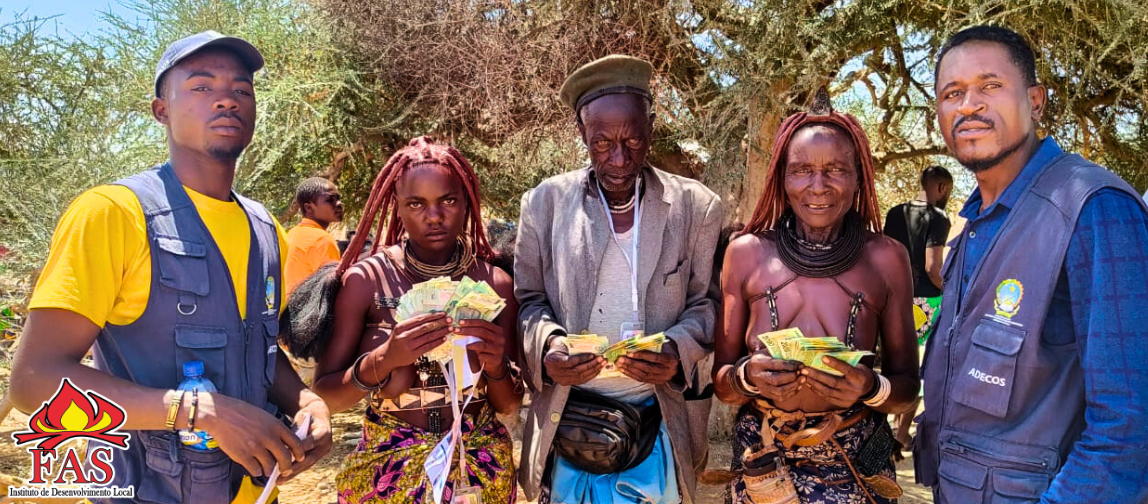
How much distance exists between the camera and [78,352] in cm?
223

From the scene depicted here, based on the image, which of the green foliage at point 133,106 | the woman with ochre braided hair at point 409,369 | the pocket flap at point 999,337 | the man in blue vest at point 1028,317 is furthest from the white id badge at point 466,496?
the green foliage at point 133,106

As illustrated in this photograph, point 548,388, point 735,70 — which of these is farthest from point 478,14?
point 548,388

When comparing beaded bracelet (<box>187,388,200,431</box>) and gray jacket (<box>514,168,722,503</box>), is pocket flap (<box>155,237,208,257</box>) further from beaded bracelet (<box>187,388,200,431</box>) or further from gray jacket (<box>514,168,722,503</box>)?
gray jacket (<box>514,168,722,503</box>)

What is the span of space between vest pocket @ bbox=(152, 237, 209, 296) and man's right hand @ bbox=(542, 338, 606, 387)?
1283 millimetres

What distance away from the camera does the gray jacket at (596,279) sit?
3205 mm

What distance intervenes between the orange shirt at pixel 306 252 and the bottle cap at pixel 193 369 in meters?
A: 4.24

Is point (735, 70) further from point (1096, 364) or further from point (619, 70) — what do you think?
point (1096, 364)

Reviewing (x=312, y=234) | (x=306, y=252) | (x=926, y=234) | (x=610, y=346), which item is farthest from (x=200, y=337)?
(x=926, y=234)

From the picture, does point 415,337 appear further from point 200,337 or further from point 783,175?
point 783,175

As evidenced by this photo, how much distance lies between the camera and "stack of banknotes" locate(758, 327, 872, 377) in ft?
8.78

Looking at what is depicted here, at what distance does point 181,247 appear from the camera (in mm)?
2455

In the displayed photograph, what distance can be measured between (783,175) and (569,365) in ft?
4.04

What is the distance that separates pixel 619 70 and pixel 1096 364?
2086mm

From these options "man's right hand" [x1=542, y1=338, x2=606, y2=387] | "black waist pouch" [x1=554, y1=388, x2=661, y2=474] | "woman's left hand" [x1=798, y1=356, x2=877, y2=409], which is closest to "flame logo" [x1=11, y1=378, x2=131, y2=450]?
"man's right hand" [x1=542, y1=338, x2=606, y2=387]
